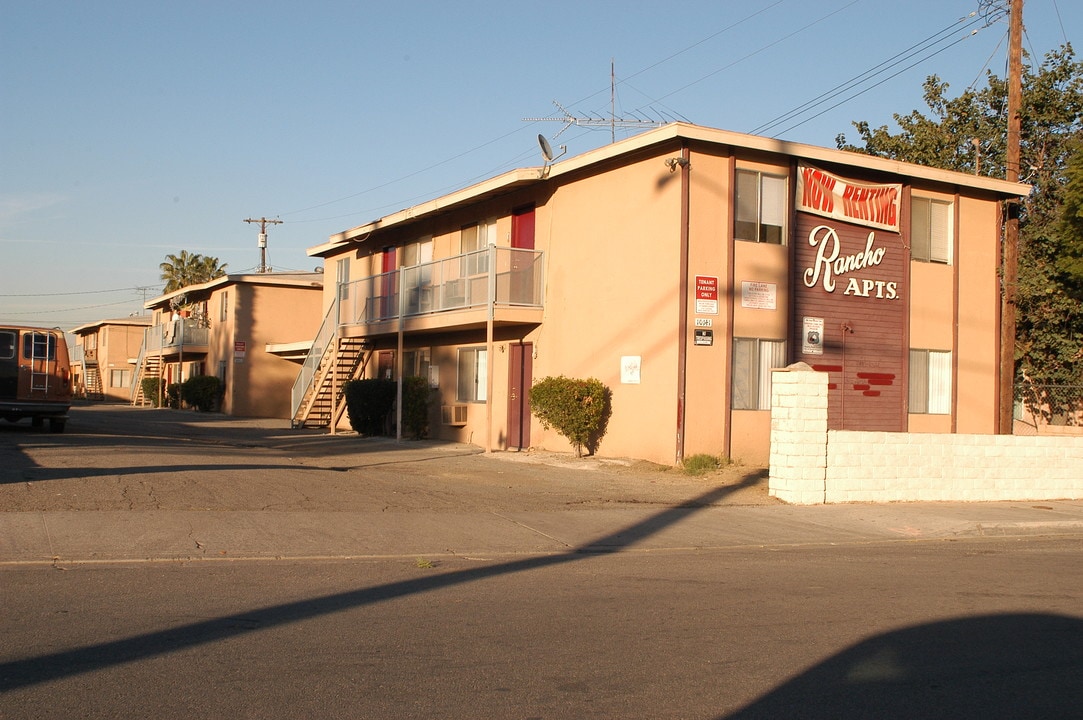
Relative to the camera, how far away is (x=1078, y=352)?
2648 centimetres

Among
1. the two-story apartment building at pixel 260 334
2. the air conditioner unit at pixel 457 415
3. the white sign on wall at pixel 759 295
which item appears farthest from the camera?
the two-story apartment building at pixel 260 334

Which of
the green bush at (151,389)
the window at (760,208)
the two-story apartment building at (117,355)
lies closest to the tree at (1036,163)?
the window at (760,208)

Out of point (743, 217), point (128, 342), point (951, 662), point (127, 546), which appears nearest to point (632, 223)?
point (743, 217)

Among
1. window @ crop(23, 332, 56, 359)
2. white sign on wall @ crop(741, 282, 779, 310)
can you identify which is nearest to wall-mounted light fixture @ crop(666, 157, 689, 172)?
white sign on wall @ crop(741, 282, 779, 310)

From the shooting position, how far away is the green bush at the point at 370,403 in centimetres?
2703

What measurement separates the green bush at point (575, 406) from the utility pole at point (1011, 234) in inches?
341

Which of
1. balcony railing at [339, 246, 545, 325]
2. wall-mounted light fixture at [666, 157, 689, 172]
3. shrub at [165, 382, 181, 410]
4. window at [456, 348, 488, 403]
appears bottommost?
shrub at [165, 382, 181, 410]

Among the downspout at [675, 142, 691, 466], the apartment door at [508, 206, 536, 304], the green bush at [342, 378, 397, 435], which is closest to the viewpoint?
the downspout at [675, 142, 691, 466]

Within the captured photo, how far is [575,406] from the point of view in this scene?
2031 centimetres

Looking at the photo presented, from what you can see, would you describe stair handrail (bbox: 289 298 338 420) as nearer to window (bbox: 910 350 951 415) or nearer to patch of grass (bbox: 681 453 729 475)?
patch of grass (bbox: 681 453 729 475)

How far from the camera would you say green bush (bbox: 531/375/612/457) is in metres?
20.3

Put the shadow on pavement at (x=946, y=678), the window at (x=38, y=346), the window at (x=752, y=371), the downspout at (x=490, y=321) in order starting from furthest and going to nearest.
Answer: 1. the window at (x=38, y=346)
2. the downspout at (x=490, y=321)
3. the window at (x=752, y=371)
4. the shadow on pavement at (x=946, y=678)

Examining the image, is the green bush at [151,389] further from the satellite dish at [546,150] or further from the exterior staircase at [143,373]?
the satellite dish at [546,150]

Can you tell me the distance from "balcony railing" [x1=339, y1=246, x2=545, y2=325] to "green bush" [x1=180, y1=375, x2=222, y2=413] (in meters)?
18.0
